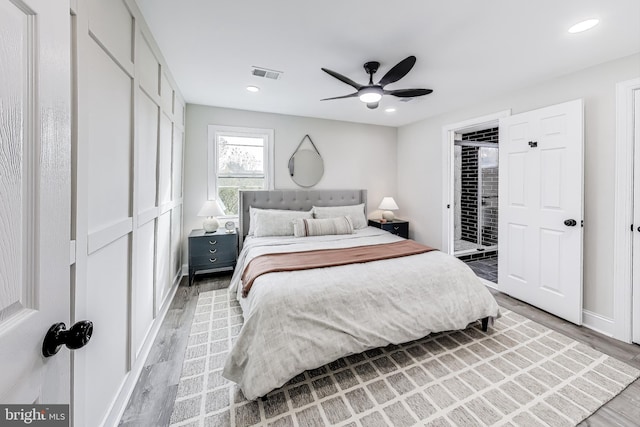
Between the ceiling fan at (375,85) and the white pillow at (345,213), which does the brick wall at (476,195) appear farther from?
the ceiling fan at (375,85)

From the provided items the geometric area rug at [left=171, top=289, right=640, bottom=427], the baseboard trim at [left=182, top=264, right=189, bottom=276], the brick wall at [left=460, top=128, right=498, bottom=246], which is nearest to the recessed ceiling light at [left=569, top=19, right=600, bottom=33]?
the geometric area rug at [left=171, top=289, right=640, bottom=427]

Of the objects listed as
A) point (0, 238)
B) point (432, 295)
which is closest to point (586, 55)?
point (432, 295)

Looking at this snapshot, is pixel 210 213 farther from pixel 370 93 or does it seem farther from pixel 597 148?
pixel 597 148

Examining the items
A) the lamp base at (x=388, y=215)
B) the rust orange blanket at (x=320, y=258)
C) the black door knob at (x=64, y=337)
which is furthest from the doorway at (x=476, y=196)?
the black door knob at (x=64, y=337)

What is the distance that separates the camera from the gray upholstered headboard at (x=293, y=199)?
3846 mm

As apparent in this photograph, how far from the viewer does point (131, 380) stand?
1.69 metres

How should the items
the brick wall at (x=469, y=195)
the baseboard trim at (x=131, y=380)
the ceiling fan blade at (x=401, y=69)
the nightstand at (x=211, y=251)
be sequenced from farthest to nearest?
the brick wall at (x=469, y=195), the nightstand at (x=211, y=251), the ceiling fan blade at (x=401, y=69), the baseboard trim at (x=131, y=380)

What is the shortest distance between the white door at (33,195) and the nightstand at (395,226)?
4.16 m

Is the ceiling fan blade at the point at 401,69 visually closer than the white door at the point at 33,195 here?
No

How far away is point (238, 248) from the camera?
3.75 m

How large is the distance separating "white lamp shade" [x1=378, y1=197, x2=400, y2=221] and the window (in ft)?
6.63

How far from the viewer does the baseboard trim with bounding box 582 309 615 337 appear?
92.8 inches

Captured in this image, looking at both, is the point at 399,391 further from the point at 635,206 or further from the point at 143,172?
the point at 635,206

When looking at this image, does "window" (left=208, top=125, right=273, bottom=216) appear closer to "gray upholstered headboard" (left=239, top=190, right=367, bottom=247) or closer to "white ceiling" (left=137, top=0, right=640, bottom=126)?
"gray upholstered headboard" (left=239, top=190, right=367, bottom=247)
